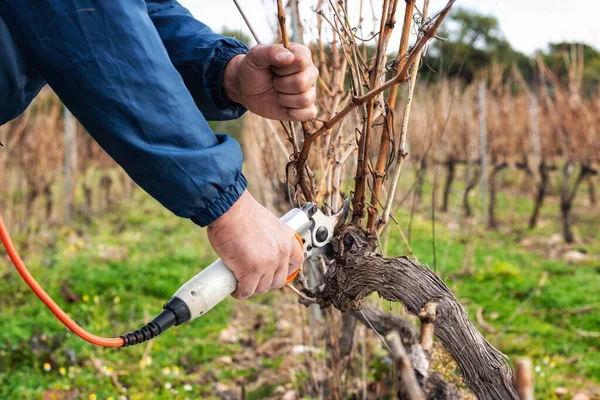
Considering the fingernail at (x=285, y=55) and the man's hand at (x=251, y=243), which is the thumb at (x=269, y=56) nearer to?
the fingernail at (x=285, y=55)

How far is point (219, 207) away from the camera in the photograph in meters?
1.18

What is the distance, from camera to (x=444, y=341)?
1.43 m

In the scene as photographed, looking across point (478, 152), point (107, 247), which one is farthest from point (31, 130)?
point (478, 152)

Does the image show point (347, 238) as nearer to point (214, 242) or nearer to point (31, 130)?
point (214, 242)

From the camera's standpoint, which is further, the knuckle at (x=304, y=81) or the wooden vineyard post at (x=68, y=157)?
the wooden vineyard post at (x=68, y=157)

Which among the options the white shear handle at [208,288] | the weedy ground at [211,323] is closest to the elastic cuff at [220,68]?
the white shear handle at [208,288]

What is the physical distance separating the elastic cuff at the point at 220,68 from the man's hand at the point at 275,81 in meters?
0.02

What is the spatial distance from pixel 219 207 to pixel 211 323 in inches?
143

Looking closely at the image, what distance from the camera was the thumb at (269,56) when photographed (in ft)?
4.45

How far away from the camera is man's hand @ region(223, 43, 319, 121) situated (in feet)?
4.55

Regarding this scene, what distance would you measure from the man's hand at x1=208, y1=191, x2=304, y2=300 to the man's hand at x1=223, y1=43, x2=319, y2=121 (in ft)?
1.11

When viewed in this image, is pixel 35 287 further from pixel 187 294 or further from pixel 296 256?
pixel 296 256

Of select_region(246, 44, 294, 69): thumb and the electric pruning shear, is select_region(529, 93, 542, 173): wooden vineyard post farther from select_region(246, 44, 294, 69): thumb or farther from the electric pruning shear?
select_region(246, 44, 294, 69): thumb

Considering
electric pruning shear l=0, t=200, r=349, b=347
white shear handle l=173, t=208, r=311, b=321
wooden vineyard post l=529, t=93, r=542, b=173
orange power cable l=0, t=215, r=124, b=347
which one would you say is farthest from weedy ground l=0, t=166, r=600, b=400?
wooden vineyard post l=529, t=93, r=542, b=173
